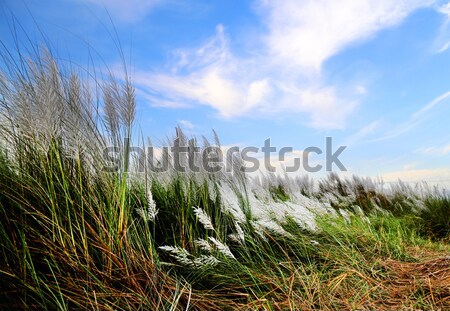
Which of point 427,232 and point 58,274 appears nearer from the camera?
Answer: point 58,274

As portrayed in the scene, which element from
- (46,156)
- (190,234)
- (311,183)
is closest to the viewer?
(46,156)

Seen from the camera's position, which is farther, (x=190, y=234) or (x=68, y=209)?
(x=190, y=234)

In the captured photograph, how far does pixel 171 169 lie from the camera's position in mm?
2941

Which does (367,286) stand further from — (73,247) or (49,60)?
(49,60)

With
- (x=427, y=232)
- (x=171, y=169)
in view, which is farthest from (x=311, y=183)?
(x=171, y=169)

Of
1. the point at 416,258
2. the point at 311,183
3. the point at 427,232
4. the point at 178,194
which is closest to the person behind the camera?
the point at 178,194

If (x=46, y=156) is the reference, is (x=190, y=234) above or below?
below

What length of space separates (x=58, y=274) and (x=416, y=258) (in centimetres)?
259

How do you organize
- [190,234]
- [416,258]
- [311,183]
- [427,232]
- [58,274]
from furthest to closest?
[311,183] < [427,232] < [416,258] < [190,234] < [58,274]

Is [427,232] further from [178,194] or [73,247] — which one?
[73,247]

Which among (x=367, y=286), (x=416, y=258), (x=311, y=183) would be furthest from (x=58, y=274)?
(x=311, y=183)

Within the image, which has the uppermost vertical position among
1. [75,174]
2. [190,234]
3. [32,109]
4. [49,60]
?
[49,60]

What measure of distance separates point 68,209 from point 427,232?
4753 millimetres

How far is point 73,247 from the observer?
199cm
